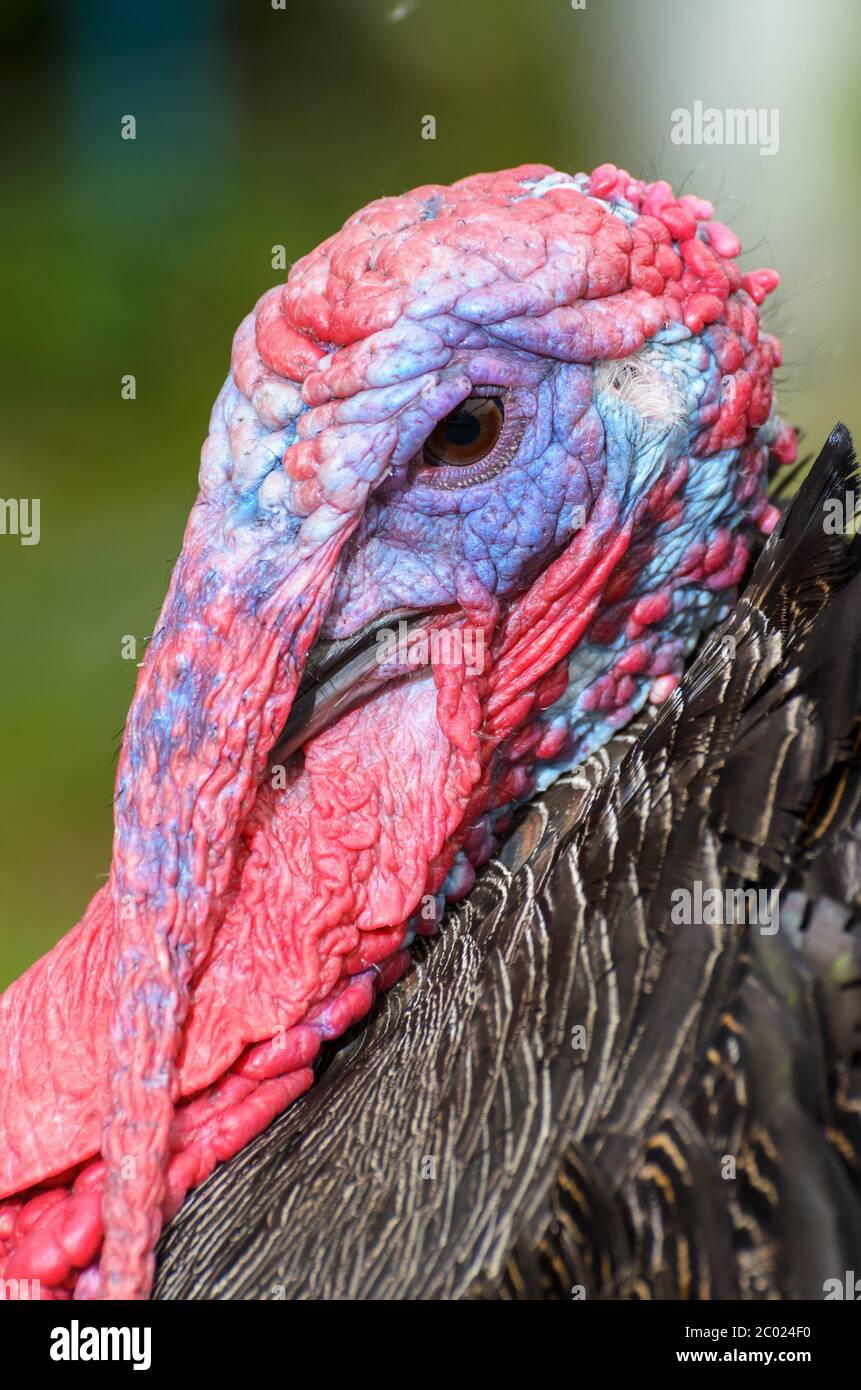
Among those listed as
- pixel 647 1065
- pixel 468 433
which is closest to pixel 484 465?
pixel 468 433

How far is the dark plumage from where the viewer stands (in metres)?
1.45

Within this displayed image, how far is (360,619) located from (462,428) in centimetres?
32

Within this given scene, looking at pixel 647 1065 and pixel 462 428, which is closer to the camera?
pixel 647 1065

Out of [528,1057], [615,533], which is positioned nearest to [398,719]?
[615,533]

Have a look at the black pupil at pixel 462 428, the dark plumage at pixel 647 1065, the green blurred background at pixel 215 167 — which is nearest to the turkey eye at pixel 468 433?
the black pupil at pixel 462 428

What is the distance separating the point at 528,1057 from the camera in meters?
1.64

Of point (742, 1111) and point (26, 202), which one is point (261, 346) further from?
point (26, 202)

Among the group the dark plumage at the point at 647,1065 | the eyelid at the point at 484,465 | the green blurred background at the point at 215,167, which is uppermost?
the green blurred background at the point at 215,167

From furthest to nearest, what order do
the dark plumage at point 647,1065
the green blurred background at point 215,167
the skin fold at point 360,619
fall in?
the green blurred background at point 215,167, the skin fold at point 360,619, the dark plumage at point 647,1065

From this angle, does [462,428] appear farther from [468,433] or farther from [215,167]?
[215,167]

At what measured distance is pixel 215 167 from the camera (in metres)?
8.21

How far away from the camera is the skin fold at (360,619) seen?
180 centimetres

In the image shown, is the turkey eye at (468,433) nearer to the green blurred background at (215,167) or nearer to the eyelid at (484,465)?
the eyelid at (484,465)

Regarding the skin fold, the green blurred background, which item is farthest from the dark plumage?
the green blurred background
